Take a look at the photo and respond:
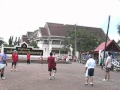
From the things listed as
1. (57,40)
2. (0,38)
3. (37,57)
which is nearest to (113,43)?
(37,57)

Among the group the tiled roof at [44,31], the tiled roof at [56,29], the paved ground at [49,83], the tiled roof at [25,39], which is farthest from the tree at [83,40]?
the paved ground at [49,83]

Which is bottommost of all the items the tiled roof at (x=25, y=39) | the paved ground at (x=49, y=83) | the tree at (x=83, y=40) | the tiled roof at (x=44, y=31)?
the paved ground at (x=49, y=83)

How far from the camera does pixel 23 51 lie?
49.7 meters

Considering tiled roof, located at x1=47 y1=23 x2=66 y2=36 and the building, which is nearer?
the building

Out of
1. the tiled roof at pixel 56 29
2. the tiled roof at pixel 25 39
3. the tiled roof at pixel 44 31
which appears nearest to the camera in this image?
the tiled roof at pixel 56 29

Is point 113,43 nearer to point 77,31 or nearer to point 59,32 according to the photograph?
point 77,31

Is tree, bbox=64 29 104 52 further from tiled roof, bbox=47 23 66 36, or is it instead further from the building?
tiled roof, bbox=47 23 66 36

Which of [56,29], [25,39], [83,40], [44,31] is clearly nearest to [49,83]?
[83,40]

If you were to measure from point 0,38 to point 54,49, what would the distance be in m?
31.4

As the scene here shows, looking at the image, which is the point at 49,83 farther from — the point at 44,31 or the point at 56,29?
the point at 44,31

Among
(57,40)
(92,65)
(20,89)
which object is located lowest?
(20,89)

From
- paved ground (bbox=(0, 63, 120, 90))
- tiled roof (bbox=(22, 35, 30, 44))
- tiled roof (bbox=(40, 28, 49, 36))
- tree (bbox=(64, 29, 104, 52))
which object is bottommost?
paved ground (bbox=(0, 63, 120, 90))

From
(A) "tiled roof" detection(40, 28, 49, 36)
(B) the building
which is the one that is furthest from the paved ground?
(A) "tiled roof" detection(40, 28, 49, 36)

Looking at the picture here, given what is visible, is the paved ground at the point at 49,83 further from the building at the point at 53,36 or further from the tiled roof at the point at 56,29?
the tiled roof at the point at 56,29
